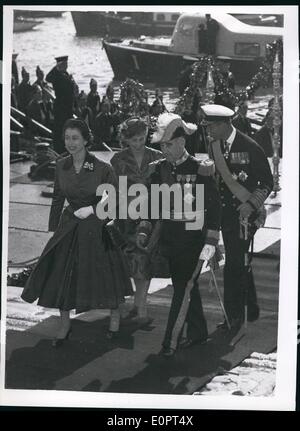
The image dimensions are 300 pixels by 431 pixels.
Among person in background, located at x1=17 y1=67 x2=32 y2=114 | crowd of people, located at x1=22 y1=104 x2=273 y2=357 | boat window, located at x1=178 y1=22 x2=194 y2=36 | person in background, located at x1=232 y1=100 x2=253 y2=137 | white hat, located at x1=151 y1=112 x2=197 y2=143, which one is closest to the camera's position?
white hat, located at x1=151 y1=112 x2=197 y2=143

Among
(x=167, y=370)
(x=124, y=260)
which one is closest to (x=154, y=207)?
(x=124, y=260)

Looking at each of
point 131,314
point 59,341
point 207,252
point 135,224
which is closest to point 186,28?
point 135,224

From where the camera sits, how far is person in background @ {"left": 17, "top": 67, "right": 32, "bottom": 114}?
25.2 feet

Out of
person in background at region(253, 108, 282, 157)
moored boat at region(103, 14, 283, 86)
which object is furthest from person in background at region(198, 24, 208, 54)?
person in background at region(253, 108, 282, 157)

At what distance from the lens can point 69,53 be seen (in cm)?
767

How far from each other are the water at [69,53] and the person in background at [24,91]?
31 mm

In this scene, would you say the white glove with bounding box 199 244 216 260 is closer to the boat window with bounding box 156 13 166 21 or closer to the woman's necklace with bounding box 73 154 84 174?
the woman's necklace with bounding box 73 154 84 174

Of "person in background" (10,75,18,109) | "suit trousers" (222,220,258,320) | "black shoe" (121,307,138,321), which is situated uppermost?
"person in background" (10,75,18,109)

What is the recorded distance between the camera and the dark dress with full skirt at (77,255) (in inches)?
290

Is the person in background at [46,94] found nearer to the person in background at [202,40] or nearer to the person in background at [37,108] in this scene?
the person in background at [37,108]

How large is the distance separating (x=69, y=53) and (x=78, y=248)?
1.16 m

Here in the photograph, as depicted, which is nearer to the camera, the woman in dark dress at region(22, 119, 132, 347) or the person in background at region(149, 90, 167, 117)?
the woman in dark dress at region(22, 119, 132, 347)

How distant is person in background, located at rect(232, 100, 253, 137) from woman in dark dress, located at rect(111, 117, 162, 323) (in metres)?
0.48

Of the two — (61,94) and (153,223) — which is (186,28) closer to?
(61,94)
